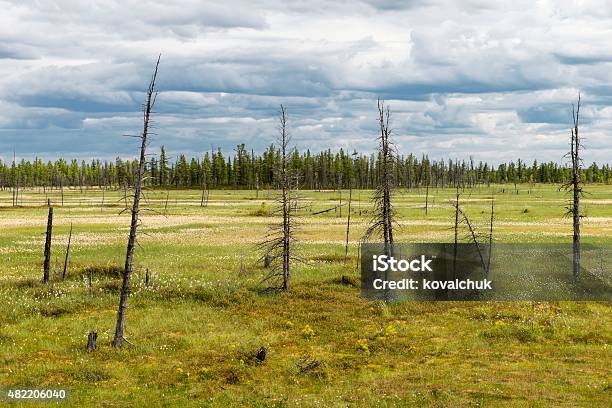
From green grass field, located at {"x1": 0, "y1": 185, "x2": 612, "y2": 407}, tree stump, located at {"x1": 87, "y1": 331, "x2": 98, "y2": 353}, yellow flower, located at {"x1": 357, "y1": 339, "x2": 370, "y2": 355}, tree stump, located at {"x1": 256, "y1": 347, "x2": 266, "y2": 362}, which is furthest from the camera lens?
yellow flower, located at {"x1": 357, "y1": 339, "x2": 370, "y2": 355}

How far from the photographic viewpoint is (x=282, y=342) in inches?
1014

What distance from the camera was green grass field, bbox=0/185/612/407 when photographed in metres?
19.5

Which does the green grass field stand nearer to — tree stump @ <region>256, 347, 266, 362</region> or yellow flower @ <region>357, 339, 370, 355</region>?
yellow flower @ <region>357, 339, 370, 355</region>

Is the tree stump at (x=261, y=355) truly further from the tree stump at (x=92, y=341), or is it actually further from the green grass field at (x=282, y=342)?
the tree stump at (x=92, y=341)

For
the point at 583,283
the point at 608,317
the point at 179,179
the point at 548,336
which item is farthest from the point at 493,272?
the point at 179,179

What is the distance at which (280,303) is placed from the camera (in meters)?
32.4

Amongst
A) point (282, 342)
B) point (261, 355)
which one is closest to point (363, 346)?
point (282, 342)

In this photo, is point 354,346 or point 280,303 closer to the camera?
point 354,346

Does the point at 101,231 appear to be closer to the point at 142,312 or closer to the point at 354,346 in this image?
the point at 142,312

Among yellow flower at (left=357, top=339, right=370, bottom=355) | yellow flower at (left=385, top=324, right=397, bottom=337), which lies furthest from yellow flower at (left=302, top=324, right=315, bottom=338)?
yellow flower at (left=385, top=324, right=397, bottom=337)

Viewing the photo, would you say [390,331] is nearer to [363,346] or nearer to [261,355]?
[363,346]

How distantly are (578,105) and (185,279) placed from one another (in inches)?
1038

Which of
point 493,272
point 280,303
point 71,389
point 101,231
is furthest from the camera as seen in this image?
point 101,231

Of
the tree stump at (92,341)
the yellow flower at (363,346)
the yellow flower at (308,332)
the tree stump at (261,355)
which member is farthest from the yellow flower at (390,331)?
the tree stump at (92,341)
